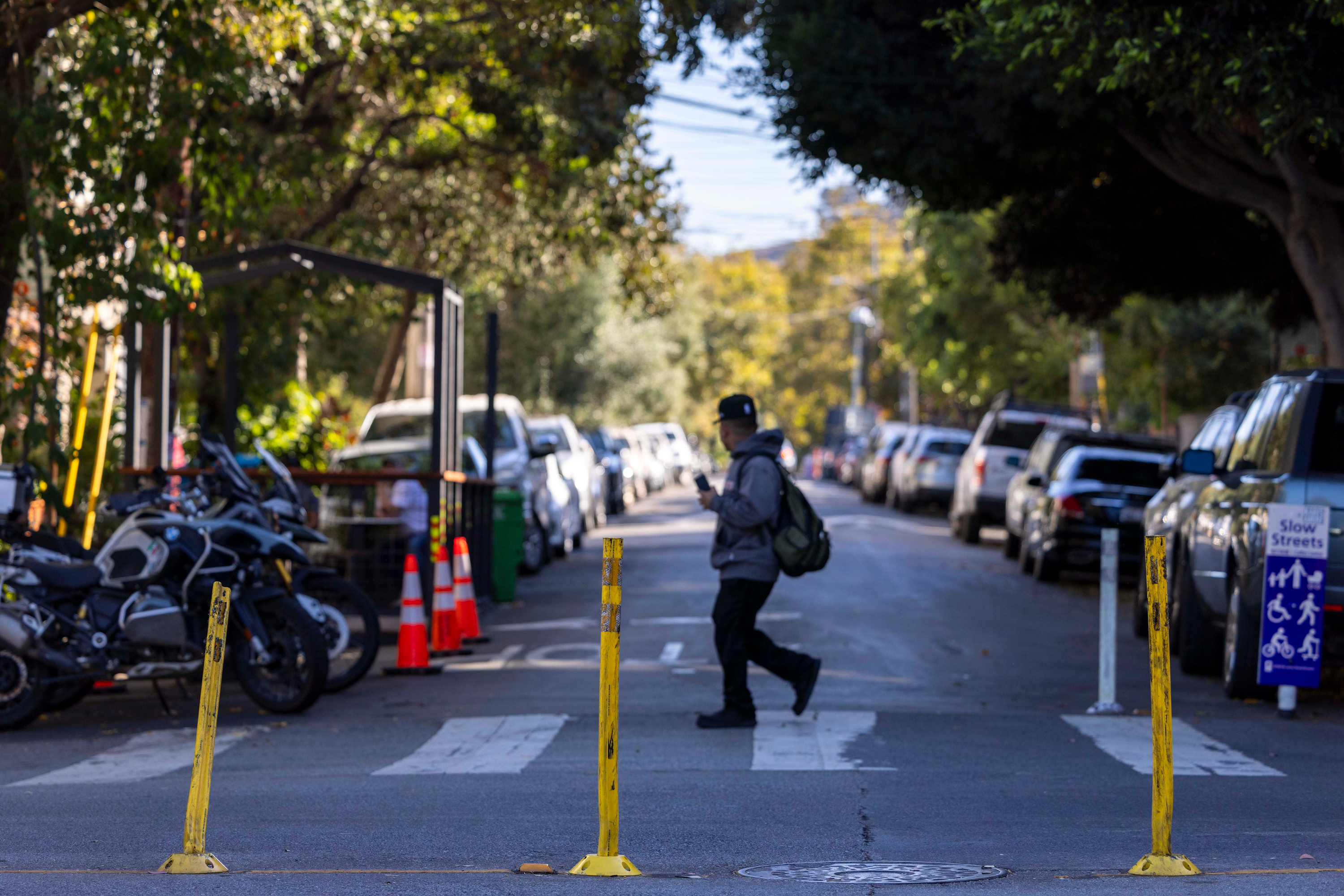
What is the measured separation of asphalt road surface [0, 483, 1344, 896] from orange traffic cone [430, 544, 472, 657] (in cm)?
21

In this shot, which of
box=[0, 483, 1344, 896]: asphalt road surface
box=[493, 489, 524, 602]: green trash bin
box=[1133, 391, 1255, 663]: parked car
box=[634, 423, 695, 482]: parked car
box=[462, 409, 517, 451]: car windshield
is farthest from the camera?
box=[634, 423, 695, 482]: parked car

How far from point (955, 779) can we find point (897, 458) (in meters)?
26.5

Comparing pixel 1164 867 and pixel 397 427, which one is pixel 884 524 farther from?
pixel 1164 867

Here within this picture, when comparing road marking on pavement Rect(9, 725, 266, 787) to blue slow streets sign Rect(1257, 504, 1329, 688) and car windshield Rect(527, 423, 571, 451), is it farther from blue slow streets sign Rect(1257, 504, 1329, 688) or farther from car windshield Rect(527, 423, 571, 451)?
car windshield Rect(527, 423, 571, 451)

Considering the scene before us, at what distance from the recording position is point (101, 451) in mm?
13305

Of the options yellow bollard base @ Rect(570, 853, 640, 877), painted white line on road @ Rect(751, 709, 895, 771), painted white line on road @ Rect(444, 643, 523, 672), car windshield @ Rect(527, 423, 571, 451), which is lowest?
painted white line on road @ Rect(444, 643, 523, 672)

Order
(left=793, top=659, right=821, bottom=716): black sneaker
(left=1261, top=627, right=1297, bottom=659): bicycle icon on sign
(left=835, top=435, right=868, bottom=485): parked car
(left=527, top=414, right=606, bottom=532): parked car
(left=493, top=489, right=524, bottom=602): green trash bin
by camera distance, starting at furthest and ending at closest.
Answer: (left=835, top=435, right=868, bottom=485): parked car, (left=527, top=414, right=606, bottom=532): parked car, (left=493, top=489, right=524, bottom=602): green trash bin, (left=1261, top=627, right=1297, bottom=659): bicycle icon on sign, (left=793, top=659, right=821, bottom=716): black sneaker

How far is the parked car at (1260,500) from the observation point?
9.84m

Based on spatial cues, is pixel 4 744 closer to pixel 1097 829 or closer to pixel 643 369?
pixel 1097 829

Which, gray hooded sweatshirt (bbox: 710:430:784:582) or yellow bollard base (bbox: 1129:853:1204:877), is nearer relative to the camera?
yellow bollard base (bbox: 1129:853:1204:877)

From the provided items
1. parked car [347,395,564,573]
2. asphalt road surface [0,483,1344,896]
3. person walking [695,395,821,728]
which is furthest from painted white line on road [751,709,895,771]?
parked car [347,395,564,573]

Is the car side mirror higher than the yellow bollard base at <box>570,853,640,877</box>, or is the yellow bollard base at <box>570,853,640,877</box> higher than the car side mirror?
the car side mirror

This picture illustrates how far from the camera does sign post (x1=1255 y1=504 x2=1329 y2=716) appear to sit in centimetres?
963

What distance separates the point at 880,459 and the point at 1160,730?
31.7 meters
